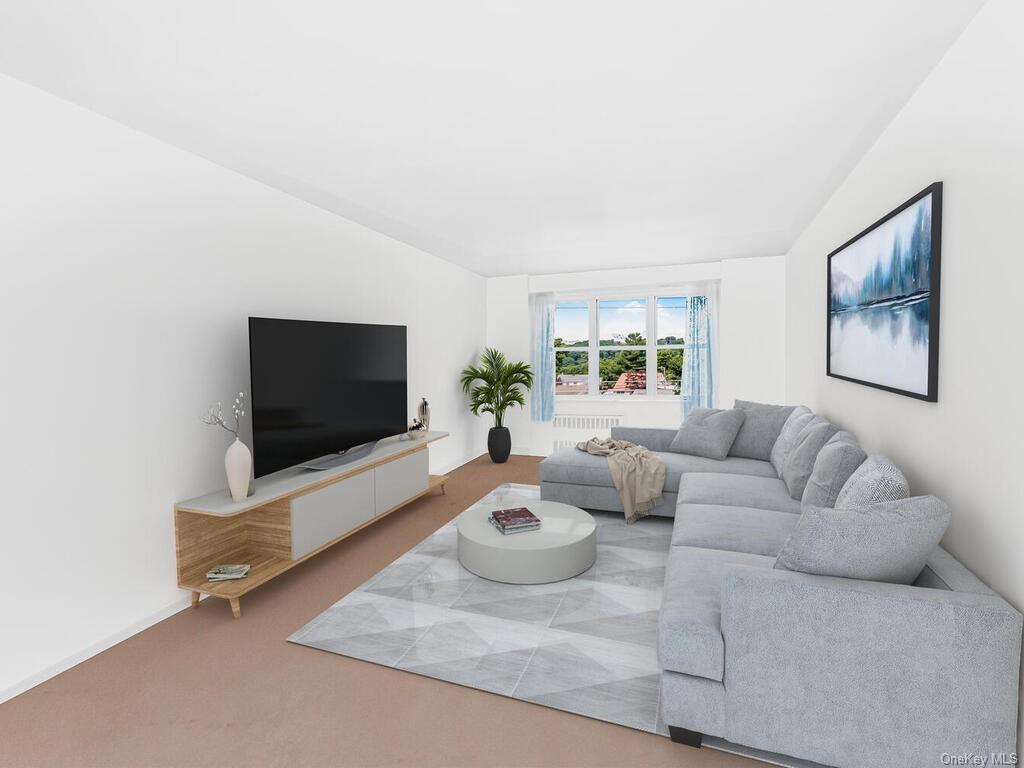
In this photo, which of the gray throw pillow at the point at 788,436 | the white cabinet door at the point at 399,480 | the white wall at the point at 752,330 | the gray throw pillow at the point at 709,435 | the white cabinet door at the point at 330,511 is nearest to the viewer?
the white cabinet door at the point at 330,511

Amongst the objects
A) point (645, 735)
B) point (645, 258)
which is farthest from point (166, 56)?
point (645, 258)

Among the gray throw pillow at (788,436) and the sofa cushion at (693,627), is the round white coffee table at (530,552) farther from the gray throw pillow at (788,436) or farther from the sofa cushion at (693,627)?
the gray throw pillow at (788,436)

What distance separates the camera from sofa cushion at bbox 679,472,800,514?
319cm

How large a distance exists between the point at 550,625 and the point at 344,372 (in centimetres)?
223

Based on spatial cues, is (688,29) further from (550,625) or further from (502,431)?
(502,431)

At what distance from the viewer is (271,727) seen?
1.96 metres

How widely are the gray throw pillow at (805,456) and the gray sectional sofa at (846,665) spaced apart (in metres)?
1.24

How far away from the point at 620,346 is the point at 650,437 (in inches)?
87.4

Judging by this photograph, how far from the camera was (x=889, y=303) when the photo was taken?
2.58 meters

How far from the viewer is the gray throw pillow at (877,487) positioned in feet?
6.60

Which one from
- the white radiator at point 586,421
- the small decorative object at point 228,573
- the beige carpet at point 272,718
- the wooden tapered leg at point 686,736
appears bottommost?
the beige carpet at point 272,718

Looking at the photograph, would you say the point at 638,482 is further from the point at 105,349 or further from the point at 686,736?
the point at 105,349

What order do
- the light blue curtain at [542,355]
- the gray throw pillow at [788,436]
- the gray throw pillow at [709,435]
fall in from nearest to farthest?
the gray throw pillow at [788,436], the gray throw pillow at [709,435], the light blue curtain at [542,355]

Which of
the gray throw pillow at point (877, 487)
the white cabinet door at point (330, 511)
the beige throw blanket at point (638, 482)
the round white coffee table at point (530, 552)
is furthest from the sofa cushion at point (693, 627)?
the white cabinet door at point (330, 511)
